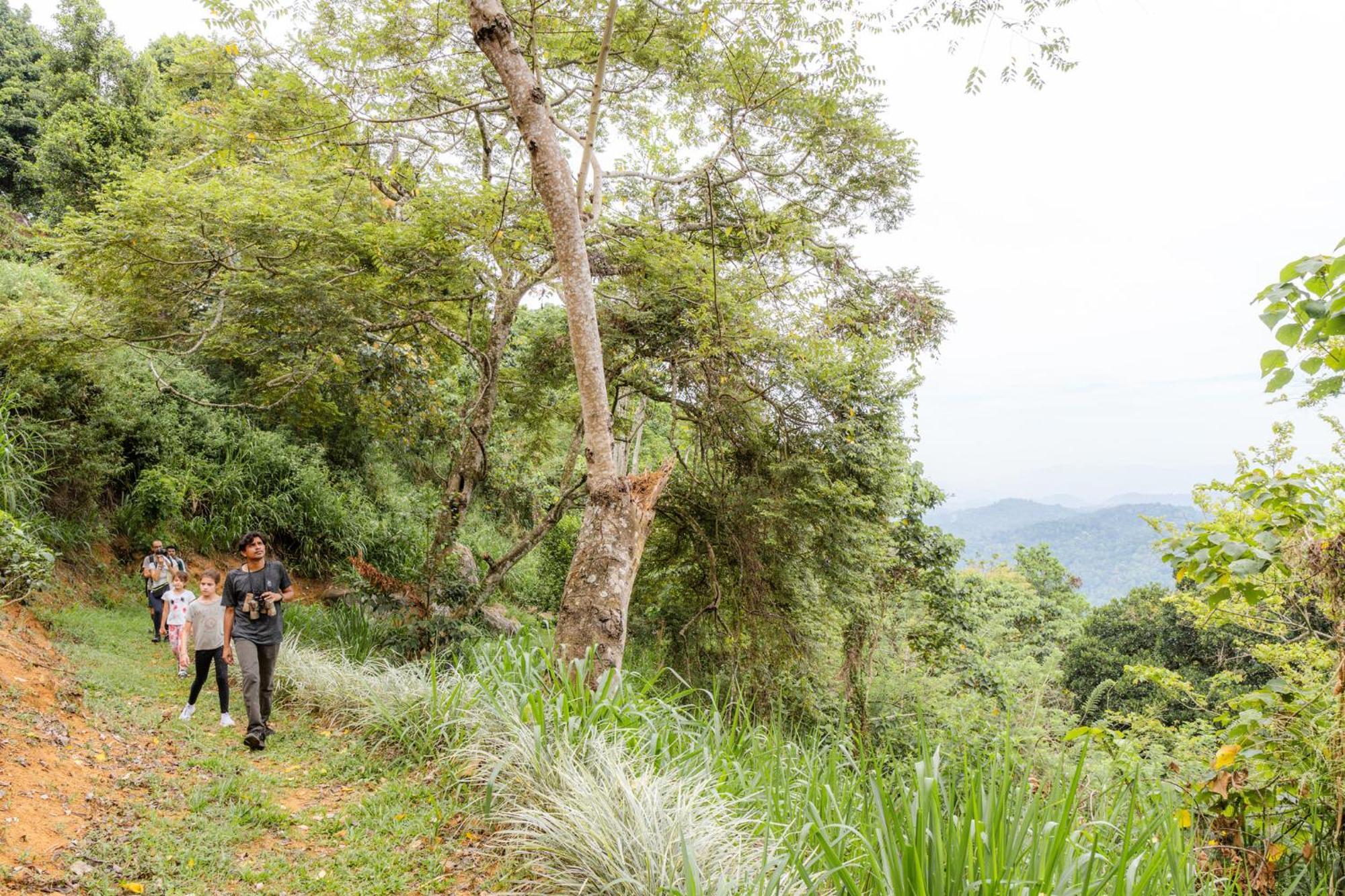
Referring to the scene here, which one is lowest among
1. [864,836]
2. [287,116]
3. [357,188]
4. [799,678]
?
[799,678]

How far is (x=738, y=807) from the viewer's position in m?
3.15

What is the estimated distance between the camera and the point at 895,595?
37.0 ft

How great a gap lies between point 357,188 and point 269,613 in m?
4.21

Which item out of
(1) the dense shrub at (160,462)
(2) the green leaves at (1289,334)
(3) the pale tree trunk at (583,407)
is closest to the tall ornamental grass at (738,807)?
(3) the pale tree trunk at (583,407)

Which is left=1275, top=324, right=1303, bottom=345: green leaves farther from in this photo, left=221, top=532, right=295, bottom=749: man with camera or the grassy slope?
left=221, top=532, right=295, bottom=749: man with camera

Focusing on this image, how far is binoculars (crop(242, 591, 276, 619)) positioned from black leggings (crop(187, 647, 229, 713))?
2.49 feet

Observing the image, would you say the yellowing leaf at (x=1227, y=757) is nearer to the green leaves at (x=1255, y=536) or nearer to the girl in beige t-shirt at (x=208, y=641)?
the green leaves at (x=1255, y=536)

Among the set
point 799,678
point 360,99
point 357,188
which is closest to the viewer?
point 357,188

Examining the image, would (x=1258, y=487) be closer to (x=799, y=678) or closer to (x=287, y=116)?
(x=799, y=678)

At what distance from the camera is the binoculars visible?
5102mm

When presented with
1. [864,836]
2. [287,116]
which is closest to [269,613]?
[864,836]

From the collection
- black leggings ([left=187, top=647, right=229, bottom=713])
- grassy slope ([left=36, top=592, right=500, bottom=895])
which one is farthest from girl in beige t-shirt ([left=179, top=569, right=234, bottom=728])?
grassy slope ([left=36, top=592, right=500, bottom=895])

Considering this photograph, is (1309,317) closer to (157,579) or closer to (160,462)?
(157,579)

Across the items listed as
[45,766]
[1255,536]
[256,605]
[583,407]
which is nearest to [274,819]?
[45,766]
